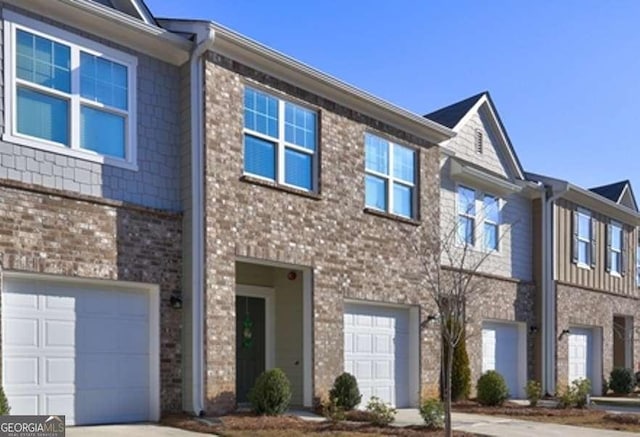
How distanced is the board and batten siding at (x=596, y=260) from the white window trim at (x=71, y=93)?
47.4ft

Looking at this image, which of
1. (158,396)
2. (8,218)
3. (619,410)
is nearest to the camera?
(8,218)

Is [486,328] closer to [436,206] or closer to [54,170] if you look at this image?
[436,206]

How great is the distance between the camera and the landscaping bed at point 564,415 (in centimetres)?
1453

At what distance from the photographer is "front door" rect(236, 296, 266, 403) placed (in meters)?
15.0

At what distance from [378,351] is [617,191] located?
15250 mm

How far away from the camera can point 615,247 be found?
84.2ft

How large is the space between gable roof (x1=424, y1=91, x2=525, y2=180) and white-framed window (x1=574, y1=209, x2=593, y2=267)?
111 inches

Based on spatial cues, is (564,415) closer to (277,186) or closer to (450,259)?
(450,259)

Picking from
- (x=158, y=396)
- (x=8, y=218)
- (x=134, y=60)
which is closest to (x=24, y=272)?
(x=8, y=218)

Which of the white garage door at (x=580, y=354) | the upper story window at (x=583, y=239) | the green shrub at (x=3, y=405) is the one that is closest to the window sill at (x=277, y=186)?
the green shrub at (x=3, y=405)

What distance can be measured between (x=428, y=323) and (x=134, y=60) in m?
8.84

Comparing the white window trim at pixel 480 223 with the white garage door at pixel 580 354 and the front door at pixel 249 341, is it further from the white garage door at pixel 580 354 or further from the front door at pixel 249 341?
the front door at pixel 249 341

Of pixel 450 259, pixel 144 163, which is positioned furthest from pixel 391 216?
pixel 144 163

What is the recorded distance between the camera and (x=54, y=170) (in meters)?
10.7
